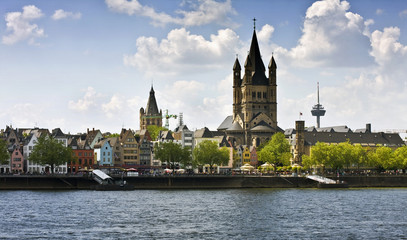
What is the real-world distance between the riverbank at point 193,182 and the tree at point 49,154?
15.1 m

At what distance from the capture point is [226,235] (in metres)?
77.2

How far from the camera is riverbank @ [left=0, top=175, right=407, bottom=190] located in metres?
145

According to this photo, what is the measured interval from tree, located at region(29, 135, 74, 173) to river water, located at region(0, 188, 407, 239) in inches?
1004

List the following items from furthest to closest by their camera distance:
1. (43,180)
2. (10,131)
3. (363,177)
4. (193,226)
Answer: (10,131) < (363,177) < (43,180) < (193,226)

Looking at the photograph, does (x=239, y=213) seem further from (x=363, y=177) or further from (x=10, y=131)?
(x=10, y=131)

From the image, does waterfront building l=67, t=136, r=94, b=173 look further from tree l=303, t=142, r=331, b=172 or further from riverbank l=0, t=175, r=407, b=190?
tree l=303, t=142, r=331, b=172

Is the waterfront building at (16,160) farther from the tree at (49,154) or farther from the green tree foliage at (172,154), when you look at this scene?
the green tree foliage at (172,154)

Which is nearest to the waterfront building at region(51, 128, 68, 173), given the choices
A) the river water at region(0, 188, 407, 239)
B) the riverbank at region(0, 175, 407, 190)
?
the riverbank at region(0, 175, 407, 190)

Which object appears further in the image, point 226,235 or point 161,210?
point 161,210

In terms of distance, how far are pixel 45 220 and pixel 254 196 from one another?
165 feet

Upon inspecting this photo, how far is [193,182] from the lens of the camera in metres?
155

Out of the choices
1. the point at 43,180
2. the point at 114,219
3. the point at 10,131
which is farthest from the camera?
the point at 10,131

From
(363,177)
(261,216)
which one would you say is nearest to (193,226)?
(261,216)

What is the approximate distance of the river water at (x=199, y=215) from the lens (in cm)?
7812
